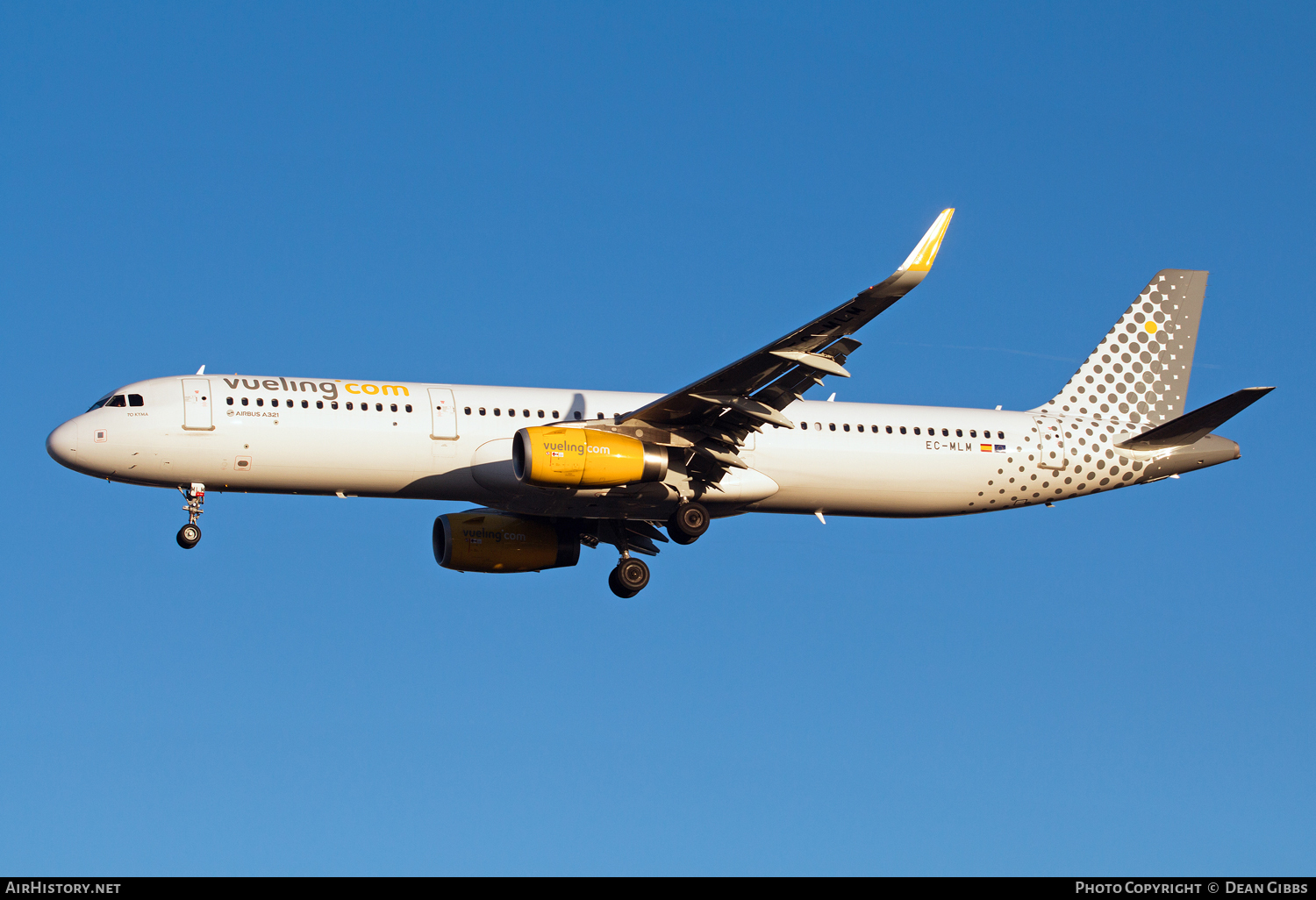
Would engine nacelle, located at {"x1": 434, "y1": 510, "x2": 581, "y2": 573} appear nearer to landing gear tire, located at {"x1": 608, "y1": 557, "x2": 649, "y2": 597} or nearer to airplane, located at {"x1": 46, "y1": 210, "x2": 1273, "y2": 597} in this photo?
airplane, located at {"x1": 46, "y1": 210, "x2": 1273, "y2": 597}

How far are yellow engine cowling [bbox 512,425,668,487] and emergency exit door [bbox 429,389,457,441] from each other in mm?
1994

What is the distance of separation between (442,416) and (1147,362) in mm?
19701

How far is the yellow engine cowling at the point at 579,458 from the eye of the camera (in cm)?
3469

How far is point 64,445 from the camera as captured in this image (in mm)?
36031

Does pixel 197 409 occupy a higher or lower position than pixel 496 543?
higher

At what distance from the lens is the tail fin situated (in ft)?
141

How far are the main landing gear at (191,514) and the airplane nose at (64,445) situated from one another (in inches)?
97.7

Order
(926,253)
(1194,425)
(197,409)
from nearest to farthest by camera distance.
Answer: (926,253) < (197,409) < (1194,425)

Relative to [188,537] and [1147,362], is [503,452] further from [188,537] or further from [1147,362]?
[1147,362]

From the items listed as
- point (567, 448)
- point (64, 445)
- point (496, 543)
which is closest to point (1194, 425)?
point (567, 448)

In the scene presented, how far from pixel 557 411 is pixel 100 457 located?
10504 millimetres

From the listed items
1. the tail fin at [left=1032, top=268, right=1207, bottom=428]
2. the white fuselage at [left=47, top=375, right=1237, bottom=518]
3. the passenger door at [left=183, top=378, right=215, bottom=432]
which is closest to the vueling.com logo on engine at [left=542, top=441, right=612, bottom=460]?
the white fuselage at [left=47, top=375, right=1237, bottom=518]

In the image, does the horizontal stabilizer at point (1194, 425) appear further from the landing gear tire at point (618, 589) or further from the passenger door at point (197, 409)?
the passenger door at point (197, 409)

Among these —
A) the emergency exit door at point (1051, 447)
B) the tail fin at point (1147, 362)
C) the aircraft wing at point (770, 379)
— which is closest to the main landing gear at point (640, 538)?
the aircraft wing at point (770, 379)
